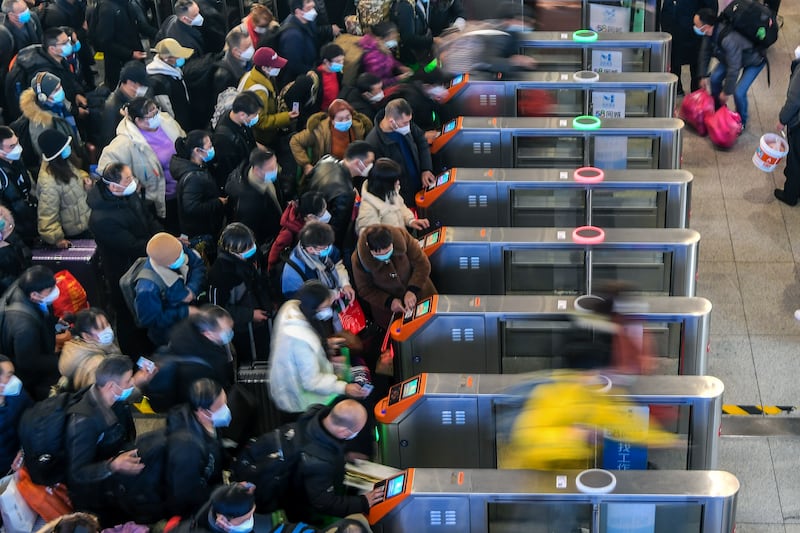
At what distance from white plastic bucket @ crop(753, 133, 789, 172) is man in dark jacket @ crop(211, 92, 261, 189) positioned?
384cm

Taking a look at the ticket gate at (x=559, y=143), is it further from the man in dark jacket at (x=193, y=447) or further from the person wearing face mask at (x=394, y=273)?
the man in dark jacket at (x=193, y=447)

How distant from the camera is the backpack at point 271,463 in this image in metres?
5.16

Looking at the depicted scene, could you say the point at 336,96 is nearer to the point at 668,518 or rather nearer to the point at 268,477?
the point at 268,477

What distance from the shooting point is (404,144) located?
7.87 m

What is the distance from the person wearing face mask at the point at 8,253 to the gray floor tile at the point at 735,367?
458 cm

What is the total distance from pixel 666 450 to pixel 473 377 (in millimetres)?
1090

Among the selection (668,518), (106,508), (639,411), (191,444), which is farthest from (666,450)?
(106,508)

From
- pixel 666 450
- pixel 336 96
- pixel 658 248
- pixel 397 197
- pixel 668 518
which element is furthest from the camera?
pixel 336 96

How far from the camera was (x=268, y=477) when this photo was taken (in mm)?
5172

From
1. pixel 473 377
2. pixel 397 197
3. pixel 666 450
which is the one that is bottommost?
pixel 666 450

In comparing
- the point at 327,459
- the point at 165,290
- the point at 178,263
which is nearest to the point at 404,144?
the point at 178,263

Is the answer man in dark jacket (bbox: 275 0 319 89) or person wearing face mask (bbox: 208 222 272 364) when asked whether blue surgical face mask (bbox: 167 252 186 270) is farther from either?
man in dark jacket (bbox: 275 0 319 89)

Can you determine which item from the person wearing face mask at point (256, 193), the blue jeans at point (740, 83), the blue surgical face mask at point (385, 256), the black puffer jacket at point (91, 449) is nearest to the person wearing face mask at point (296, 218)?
the person wearing face mask at point (256, 193)

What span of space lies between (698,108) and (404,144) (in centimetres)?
375
